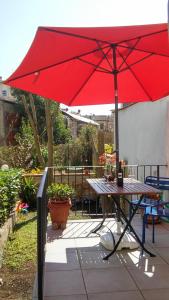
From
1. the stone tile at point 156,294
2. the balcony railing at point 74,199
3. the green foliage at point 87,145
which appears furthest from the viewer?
the green foliage at point 87,145

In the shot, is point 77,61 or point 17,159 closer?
point 77,61

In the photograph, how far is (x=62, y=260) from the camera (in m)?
4.02

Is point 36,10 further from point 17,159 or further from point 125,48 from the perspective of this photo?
point 17,159

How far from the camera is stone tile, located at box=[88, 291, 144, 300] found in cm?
304

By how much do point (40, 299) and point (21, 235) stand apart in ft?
10.1

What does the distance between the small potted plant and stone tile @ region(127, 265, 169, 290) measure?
1904 millimetres

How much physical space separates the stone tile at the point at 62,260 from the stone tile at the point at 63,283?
5.6 inches

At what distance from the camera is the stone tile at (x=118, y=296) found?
120 inches

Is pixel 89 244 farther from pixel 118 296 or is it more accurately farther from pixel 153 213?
pixel 118 296

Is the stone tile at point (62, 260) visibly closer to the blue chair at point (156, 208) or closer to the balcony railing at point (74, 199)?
the balcony railing at point (74, 199)

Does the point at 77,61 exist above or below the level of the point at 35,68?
above

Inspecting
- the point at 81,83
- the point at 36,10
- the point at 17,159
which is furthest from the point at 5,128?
the point at 81,83

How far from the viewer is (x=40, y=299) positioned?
268 centimetres

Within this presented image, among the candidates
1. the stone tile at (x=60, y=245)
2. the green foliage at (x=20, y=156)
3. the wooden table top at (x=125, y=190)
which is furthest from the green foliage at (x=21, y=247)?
the green foliage at (x=20, y=156)
